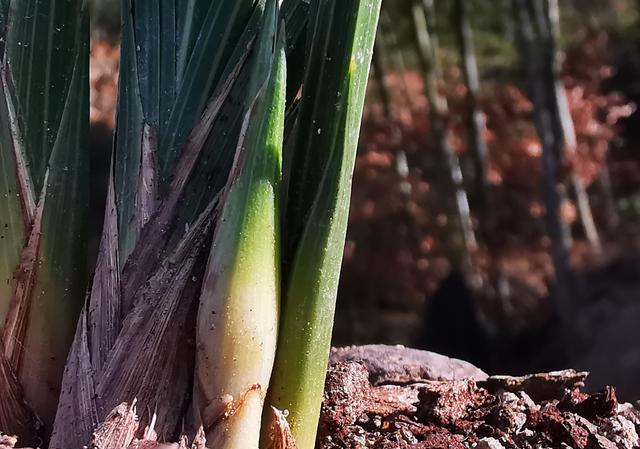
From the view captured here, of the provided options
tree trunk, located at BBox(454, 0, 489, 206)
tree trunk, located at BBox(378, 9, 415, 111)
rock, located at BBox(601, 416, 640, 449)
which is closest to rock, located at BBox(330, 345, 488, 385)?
rock, located at BBox(601, 416, 640, 449)

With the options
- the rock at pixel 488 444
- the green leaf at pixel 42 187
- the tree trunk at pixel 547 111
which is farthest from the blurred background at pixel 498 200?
the green leaf at pixel 42 187

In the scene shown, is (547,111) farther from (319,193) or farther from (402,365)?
(319,193)

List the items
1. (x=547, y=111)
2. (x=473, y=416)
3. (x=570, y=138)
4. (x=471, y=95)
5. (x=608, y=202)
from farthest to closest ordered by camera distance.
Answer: (x=608, y=202)
(x=471, y=95)
(x=570, y=138)
(x=547, y=111)
(x=473, y=416)

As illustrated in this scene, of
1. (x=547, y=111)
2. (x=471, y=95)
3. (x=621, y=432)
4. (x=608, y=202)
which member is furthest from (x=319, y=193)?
(x=608, y=202)

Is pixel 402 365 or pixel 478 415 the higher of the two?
pixel 402 365

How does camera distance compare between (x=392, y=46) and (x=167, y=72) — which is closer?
(x=167, y=72)

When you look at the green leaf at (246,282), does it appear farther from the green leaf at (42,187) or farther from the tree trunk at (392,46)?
the tree trunk at (392,46)

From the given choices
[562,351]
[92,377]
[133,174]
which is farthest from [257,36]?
[562,351]
